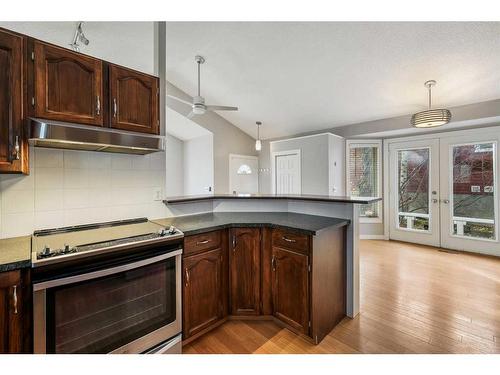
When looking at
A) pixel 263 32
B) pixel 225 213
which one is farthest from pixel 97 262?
pixel 263 32

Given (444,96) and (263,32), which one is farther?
(444,96)

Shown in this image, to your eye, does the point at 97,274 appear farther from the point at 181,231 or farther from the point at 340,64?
the point at 340,64

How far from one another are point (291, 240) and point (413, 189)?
3.98m

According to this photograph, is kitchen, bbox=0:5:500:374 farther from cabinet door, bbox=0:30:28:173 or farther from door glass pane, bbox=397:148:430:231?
door glass pane, bbox=397:148:430:231

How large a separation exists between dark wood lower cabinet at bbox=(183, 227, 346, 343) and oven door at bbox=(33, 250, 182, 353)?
18 centimetres

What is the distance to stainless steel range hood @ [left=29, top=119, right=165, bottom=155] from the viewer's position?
4.55 feet

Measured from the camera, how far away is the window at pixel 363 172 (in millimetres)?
5031

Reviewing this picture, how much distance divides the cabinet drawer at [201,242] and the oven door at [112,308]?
0.14 meters

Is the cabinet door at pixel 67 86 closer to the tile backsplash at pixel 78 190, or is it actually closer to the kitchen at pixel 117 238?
the kitchen at pixel 117 238

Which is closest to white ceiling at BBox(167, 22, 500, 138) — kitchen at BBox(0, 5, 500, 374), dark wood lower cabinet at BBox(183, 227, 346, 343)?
kitchen at BBox(0, 5, 500, 374)

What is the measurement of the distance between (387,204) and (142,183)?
15.5ft

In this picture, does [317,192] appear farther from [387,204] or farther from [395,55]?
[395,55]

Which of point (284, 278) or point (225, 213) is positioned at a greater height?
point (225, 213)

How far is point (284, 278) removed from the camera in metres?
1.97
